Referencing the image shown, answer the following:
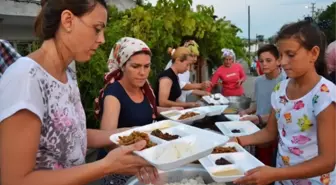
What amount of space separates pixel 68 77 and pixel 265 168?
2.85 feet

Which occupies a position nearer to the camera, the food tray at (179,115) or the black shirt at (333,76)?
the black shirt at (333,76)

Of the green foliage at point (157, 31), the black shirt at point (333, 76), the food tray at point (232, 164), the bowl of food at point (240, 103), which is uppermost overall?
the green foliage at point (157, 31)

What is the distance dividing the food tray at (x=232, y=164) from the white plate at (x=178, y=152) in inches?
7.1

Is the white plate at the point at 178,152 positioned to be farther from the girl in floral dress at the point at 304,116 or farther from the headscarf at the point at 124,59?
the headscarf at the point at 124,59

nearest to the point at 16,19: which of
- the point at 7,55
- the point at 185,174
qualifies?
the point at 7,55

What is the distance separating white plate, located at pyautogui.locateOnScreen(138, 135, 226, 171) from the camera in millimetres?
1169

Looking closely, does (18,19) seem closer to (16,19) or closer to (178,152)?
(16,19)

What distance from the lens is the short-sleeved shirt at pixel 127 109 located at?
6.53 ft

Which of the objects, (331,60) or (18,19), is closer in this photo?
(331,60)

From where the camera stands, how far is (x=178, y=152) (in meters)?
1.27

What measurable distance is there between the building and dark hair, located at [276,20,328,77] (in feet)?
11.5

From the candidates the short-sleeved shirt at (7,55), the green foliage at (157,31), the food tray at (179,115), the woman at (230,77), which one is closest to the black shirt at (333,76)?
the food tray at (179,115)

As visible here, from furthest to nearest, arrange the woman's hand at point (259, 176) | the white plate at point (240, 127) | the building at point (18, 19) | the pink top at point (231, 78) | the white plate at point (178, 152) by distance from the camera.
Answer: the pink top at point (231, 78) < the building at point (18, 19) < the white plate at point (240, 127) < the woman's hand at point (259, 176) < the white plate at point (178, 152)

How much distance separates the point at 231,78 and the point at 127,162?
180 inches
